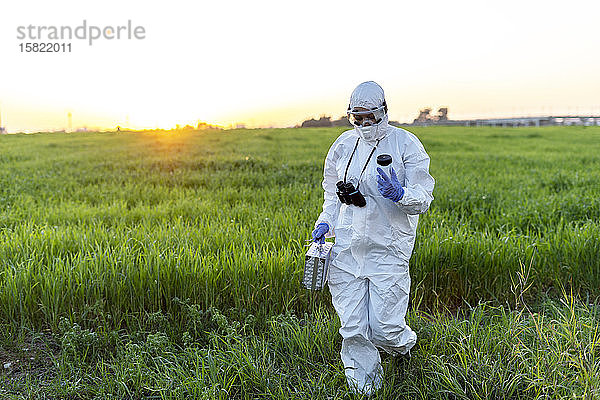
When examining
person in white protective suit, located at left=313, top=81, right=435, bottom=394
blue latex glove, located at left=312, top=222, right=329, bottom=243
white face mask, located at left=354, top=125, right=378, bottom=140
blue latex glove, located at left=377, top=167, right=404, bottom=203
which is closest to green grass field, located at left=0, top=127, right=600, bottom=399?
person in white protective suit, located at left=313, top=81, right=435, bottom=394

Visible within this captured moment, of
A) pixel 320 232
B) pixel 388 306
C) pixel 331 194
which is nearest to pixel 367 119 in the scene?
pixel 331 194

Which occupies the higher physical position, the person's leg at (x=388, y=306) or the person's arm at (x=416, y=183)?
the person's arm at (x=416, y=183)

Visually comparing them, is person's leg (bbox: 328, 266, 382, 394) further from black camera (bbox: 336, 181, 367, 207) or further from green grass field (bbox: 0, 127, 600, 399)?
black camera (bbox: 336, 181, 367, 207)

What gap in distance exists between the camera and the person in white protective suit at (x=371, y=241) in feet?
8.00

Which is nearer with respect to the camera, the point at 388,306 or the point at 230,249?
the point at 388,306

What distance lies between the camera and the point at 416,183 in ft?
7.93

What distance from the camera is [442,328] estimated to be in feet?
10.2

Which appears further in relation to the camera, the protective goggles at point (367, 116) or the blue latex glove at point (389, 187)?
the protective goggles at point (367, 116)

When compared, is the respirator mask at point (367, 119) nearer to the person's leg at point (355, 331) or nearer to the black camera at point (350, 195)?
the black camera at point (350, 195)

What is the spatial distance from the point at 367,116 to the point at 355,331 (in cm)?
110

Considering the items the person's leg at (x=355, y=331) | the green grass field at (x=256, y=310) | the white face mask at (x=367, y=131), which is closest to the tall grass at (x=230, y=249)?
the green grass field at (x=256, y=310)

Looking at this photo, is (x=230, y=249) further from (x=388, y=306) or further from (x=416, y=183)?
(x=416, y=183)

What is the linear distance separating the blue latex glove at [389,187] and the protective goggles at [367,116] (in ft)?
1.08

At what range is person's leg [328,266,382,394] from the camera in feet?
8.30
